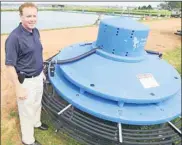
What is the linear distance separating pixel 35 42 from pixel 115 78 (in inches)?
38.6

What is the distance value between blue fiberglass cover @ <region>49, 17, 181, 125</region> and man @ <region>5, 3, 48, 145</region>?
0.37 meters

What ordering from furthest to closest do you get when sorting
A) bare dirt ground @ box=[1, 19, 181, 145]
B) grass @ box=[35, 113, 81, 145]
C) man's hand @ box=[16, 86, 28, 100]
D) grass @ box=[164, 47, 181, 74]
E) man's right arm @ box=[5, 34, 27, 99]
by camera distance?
grass @ box=[164, 47, 181, 74], bare dirt ground @ box=[1, 19, 181, 145], grass @ box=[35, 113, 81, 145], man's hand @ box=[16, 86, 28, 100], man's right arm @ box=[5, 34, 27, 99]

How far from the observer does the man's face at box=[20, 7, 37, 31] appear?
7.85 feet

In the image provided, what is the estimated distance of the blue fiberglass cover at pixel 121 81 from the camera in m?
2.74

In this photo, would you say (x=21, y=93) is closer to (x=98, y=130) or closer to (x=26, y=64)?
(x=26, y=64)

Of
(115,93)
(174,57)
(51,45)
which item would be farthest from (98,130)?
(174,57)

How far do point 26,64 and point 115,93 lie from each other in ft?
3.20

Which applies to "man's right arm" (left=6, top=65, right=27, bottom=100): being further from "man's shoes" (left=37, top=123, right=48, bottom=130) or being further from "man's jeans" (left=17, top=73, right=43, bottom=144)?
"man's shoes" (left=37, top=123, right=48, bottom=130)

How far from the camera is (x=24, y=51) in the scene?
8.16 ft

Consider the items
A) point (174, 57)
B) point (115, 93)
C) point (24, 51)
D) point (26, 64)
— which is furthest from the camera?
point (174, 57)

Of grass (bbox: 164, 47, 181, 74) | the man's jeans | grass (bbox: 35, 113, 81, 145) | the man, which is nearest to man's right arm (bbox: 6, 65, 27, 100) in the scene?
the man

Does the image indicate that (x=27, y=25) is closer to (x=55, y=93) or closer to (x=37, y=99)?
(x=37, y=99)

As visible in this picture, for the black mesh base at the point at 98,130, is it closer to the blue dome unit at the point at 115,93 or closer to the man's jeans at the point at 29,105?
the blue dome unit at the point at 115,93

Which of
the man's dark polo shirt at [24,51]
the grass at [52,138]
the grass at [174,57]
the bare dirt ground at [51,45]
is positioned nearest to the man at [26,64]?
the man's dark polo shirt at [24,51]
